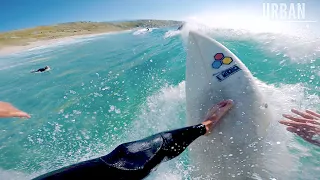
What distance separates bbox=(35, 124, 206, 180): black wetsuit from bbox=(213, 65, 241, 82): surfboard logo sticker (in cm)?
157

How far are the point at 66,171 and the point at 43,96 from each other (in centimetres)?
788

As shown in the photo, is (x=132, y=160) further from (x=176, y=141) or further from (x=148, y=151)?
(x=176, y=141)

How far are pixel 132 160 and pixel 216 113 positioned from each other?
5.58ft

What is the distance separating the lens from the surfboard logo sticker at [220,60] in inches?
188

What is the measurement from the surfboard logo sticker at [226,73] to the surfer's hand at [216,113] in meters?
0.51

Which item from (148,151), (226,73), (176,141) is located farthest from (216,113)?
(148,151)

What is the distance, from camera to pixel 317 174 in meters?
3.46

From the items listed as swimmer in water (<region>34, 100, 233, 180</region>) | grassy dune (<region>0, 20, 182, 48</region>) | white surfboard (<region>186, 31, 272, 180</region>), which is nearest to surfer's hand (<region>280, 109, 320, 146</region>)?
white surfboard (<region>186, 31, 272, 180</region>)

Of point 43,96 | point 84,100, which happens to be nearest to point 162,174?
point 84,100

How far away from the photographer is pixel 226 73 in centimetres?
463

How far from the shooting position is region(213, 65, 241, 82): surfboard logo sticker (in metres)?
4.60

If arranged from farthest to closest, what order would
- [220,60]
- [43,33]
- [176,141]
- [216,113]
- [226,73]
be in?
[43,33]
[220,60]
[226,73]
[216,113]
[176,141]

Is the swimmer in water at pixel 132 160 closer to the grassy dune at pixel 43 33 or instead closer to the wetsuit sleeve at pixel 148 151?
the wetsuit sleeve at pixel 148 151

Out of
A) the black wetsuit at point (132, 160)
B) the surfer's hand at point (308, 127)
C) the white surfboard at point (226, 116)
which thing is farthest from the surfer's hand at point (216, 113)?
the surfer's hand at point (308, 127)
